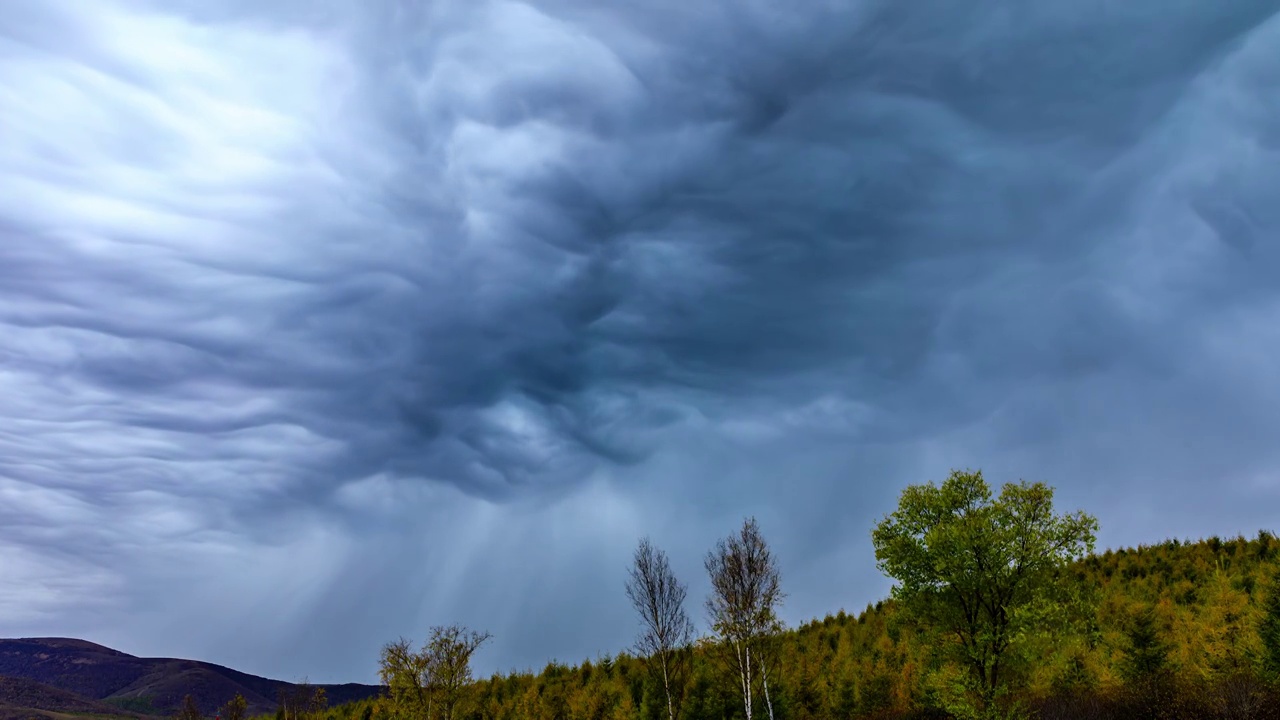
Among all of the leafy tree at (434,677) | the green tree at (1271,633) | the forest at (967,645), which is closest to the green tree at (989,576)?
the forest at (967,645)

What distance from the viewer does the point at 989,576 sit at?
3409 cm

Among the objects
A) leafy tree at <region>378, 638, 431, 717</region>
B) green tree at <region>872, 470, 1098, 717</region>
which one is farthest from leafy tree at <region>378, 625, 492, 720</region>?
green tree at <region>872, 470, 1098, 717</region>

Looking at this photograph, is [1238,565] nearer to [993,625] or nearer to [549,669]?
[993,625]

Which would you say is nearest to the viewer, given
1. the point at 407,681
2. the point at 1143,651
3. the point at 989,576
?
the point at 989,576

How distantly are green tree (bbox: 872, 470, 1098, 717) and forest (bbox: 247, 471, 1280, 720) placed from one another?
83 millimetres

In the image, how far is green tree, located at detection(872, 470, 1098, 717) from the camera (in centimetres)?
3362

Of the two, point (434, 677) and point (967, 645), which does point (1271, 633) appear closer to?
point (967, 645)

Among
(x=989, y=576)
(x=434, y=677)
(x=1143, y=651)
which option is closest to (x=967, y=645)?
(x=989, y=576)

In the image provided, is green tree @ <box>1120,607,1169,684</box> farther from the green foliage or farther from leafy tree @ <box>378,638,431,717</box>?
leafy tree @ <box>378,638,431,717</box>

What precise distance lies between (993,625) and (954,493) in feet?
19.2

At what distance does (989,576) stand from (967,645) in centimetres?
320

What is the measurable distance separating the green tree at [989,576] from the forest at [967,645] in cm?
8

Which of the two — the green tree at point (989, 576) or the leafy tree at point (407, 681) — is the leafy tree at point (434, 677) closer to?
the leafy tree at point (407, 681)

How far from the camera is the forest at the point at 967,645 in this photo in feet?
112
